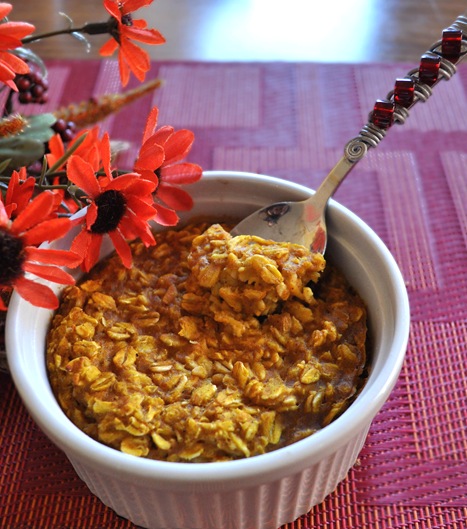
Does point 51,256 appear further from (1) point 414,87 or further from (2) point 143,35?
(1) point 414,87

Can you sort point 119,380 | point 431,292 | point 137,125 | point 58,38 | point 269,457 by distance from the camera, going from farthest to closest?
point 58,38 → point 137,125 → point 431,292 → point 119,380 → point 269,457

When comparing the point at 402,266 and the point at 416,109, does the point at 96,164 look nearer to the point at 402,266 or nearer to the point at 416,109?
the point at 402,266

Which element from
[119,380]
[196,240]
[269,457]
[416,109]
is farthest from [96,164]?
[416,109]

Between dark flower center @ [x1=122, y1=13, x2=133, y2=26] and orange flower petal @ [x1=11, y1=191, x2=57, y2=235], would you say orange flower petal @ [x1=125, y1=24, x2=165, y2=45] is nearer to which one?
dark flower center @ [x1=122, y1=13, x2=133, y2=26]

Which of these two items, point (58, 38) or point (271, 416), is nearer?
point (271, 416)

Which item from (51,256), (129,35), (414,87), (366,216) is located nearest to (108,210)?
(51,256)

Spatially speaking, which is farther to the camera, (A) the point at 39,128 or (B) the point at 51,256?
(A) the point at 39,128
